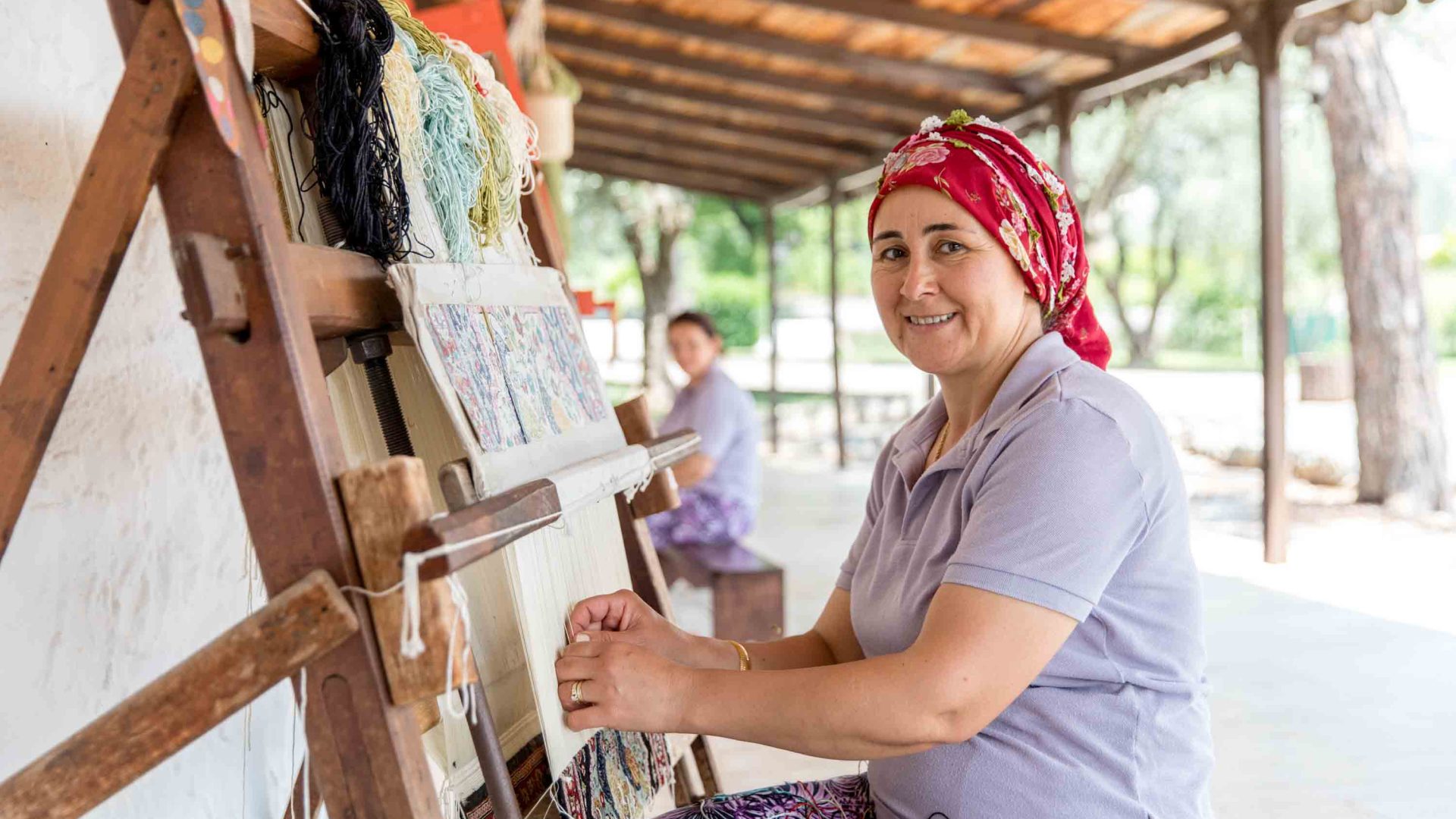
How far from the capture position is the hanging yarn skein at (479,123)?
1241 mm

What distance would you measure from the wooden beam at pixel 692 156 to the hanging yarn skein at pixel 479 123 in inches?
318

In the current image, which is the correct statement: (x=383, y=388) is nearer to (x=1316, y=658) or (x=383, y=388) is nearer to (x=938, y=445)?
(x=938, y=445)

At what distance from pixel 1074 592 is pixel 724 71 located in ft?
19.1

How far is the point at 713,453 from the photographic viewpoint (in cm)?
445

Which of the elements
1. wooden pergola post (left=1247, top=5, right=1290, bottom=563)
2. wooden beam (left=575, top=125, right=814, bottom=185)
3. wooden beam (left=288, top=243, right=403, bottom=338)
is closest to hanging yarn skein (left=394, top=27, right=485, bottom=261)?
wooden beam (left=288, top=243, right=403, bottom=338)

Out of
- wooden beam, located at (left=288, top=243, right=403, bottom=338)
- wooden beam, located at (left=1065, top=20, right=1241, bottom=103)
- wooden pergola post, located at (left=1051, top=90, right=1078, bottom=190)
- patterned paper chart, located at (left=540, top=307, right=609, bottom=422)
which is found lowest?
patterned paper chart, located at (left=540, top=307, right=609, bottom=422)

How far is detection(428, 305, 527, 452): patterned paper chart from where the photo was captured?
1.09 meters

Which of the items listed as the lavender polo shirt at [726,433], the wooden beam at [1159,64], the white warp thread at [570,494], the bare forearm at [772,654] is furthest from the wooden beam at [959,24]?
the bare forearm at [772,654]

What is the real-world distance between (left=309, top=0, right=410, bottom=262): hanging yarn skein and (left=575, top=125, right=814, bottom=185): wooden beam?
8.29 m

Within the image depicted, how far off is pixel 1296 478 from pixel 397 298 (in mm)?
7646

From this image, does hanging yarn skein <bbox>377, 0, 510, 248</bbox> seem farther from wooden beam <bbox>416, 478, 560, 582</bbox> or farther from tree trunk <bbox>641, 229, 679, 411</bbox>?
tree trunk <bbox>641, 229, 679, 411</bbox>

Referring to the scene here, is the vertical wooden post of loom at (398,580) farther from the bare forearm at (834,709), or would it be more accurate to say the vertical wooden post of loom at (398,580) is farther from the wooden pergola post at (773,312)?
the wooden pergola post at (773,312)

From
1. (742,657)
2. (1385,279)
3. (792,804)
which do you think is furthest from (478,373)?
(1385,279)

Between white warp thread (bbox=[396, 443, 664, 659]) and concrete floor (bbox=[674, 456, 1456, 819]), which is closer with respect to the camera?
white warp thread (bbox=[396, 443, 664, 659])
